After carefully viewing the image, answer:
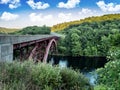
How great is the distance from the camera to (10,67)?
40.4 ft

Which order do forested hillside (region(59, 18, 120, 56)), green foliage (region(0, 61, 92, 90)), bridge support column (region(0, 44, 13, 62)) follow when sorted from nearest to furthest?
green foliage (region(0, 61, 92, 90)) → bridge support column (region(0, 44, 13, 62)) → forested hillside (region(59, 18, 120, 56))

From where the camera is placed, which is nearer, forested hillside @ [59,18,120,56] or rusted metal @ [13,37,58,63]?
rusted metal @ [13,37,58,63]

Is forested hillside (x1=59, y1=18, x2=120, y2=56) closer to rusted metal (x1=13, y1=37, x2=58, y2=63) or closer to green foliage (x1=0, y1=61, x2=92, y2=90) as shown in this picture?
rusted metal (x1=13, y1=37, x2=58, y2=63)

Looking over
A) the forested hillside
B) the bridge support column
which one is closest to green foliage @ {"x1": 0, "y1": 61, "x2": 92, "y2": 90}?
the bridge support column

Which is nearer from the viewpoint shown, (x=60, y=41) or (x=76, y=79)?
(x=76, y=79)

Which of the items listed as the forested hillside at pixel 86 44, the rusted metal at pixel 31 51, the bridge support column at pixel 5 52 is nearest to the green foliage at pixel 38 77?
the bridge support column at pixel 5 52

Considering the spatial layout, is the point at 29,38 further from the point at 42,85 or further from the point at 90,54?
the point at 90,54

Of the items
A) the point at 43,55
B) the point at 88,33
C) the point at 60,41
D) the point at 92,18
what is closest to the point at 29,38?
the point at 43,55

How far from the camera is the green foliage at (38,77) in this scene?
11406 mm

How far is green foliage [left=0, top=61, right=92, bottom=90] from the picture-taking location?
1141 centimetres

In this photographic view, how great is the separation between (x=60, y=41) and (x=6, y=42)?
188 ft

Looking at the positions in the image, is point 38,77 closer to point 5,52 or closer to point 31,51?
point 5,52

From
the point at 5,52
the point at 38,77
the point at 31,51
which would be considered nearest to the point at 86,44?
the point at 31,51

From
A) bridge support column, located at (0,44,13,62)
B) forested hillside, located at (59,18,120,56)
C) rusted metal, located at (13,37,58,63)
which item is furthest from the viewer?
forested hillside, located at (59,18,120,56)
